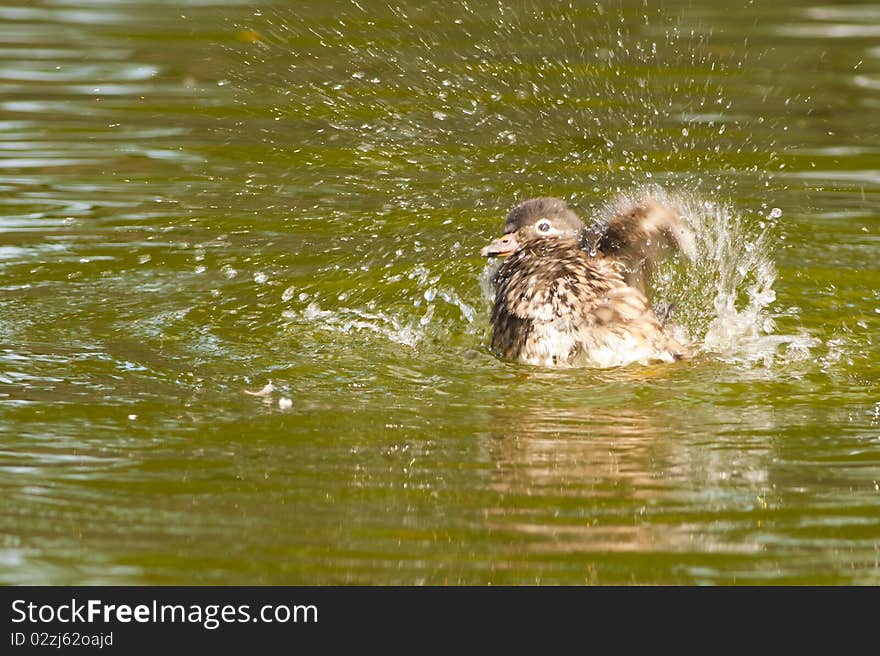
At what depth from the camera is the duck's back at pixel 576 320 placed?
307 inches

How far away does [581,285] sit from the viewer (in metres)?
7.97

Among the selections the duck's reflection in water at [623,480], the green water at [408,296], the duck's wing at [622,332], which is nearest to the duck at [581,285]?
the duck's wing at [622,332]

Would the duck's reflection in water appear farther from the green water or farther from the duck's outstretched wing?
the duck's outstretched wing

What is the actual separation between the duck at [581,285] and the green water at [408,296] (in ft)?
0.60

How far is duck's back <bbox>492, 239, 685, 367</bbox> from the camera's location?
25.6 ft

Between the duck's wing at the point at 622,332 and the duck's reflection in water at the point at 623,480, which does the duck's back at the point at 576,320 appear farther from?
the duck's reflection in water at the point at 623,480

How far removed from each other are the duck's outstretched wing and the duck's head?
254mm

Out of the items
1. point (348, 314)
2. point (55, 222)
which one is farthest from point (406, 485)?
point (55, 222)

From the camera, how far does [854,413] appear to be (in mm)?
7008

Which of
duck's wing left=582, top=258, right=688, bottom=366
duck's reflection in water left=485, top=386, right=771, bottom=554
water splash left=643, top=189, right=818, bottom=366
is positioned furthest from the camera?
water splash left=643, top=189, right=818, bottom=366

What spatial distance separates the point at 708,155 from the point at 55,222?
5.17m

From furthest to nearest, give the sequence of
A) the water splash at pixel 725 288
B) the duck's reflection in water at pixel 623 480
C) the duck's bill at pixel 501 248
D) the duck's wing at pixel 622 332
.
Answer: the duck's bill at pixel 501 248, the water splash at pixel 725 288, the duck's wing at pixel 622 332, the duck's reflection in water at pixel 623 480

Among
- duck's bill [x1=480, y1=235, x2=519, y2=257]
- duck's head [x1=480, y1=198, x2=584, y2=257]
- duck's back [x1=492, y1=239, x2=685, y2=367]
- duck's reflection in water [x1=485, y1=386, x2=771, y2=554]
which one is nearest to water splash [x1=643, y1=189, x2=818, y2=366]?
duck's back [x1=492, y1=239, x2=685, y2=367]
